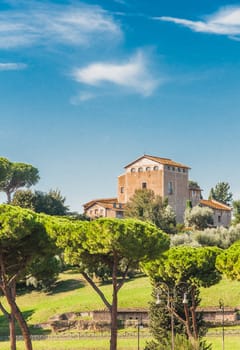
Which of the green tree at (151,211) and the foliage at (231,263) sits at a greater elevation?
the green tree at (151,211)

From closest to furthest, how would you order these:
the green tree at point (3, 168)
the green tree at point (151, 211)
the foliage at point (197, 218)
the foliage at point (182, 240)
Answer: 1. the foliage at point (182, 240)
2. the green tree at point (151, 211)
3. the foliage at point (197, 218)
4. the green tree at point (3, 168)

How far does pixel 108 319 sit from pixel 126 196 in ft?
189

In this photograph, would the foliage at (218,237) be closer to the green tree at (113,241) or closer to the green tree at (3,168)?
the green tree at (3,168)

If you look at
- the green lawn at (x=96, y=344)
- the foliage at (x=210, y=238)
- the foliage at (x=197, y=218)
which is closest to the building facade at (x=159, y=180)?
the foliage at (x=197, y=218)

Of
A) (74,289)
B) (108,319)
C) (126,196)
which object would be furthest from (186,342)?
(126,196)

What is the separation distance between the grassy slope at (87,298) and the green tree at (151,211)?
2282cm

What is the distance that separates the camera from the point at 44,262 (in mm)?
37719

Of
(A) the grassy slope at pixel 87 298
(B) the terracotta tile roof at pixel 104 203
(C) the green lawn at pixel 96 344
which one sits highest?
(B) the terracotta tile roof at pixel 104 203

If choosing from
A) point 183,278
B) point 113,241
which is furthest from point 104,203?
point 113,241

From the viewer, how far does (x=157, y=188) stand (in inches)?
4003

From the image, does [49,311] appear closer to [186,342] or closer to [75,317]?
[75,317]

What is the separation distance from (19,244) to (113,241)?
4.29 meters

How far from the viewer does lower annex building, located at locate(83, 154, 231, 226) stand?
101125 mm

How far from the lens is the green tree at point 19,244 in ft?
85.5
